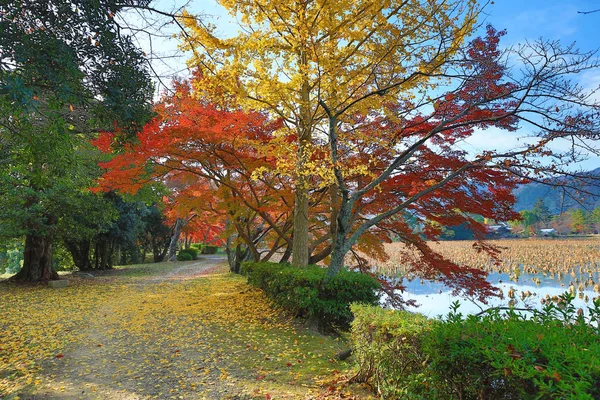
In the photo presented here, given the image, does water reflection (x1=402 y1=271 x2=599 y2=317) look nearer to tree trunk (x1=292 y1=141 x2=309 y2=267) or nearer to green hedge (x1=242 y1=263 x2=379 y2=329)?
tree trunk (x1=292 y1=141 x2=309 y2=267)

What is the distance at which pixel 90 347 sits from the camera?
5.21 m

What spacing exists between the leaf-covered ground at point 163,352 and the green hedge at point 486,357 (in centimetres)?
66

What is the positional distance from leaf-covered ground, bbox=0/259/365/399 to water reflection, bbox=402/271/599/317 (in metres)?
6.91

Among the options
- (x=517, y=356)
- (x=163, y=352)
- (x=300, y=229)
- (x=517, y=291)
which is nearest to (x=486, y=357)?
(x=517, y=356)

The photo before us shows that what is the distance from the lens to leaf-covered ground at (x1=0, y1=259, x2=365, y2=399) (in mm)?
3709

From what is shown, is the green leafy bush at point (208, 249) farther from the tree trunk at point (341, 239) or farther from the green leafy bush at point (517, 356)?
the green leafy bush at point (517, 356)

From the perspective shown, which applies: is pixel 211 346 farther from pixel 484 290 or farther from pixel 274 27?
pixel 484 290

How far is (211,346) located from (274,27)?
4.78 meters

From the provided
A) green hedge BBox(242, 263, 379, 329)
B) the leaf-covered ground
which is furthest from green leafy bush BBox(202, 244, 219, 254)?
green hedge BBox(242, 263, 379, 329)

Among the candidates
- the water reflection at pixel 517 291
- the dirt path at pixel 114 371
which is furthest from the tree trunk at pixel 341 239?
the water reflection at pixel 517 291

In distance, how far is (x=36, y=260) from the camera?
477 inches

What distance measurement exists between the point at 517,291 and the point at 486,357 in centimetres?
1348

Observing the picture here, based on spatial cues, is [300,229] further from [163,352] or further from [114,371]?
[114,371]

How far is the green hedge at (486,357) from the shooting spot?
1.81m
